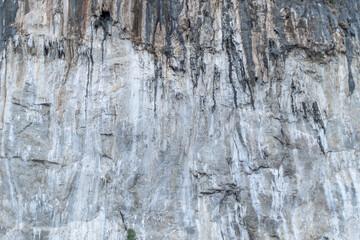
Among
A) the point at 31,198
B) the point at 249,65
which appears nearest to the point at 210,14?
the point at 249,65

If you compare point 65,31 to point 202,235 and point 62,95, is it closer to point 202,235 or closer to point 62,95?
point 62,95

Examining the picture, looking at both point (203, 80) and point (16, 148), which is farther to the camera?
point (203, 80)

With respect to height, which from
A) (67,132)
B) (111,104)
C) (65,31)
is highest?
(65,31)

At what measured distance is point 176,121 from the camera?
10.1 m

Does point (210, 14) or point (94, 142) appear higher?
point (210, 14)

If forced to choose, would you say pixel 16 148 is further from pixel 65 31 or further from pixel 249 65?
pixel 249 65

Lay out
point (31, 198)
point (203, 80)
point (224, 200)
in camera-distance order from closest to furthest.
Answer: point (31, 198), point (224, 200), point (203, 80)

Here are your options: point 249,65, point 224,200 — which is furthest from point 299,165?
point 249,65

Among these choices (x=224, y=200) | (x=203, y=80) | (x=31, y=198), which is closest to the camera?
(x=31, y=198)

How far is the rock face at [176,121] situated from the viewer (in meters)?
9.40

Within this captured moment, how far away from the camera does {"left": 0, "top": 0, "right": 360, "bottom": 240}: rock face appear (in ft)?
30.8

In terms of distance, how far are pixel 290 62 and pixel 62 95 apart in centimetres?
556

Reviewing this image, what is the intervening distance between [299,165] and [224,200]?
1.97 m

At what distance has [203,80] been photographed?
34.1 feet
